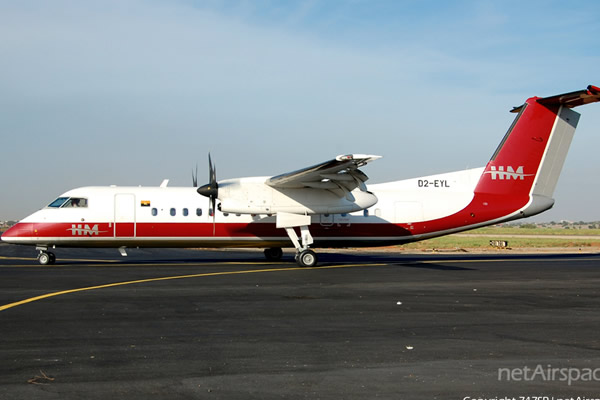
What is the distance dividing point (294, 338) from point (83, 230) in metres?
16.4

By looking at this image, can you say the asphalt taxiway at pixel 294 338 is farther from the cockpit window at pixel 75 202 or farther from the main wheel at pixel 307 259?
the cockpit window at pixel 75 202

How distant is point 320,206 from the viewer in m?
22.0

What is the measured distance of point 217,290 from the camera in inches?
543

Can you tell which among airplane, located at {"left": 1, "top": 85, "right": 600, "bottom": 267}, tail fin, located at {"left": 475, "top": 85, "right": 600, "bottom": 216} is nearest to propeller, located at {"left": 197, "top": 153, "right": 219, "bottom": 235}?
airplane, located at {"left": 1, "top": 85, "right": 600, "bottom": 267}

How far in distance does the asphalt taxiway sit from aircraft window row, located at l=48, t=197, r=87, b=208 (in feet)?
25.2

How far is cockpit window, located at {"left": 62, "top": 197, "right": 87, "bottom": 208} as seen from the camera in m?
22.6

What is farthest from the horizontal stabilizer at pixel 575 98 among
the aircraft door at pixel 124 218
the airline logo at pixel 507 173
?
the aircraft door at pixel 124 218

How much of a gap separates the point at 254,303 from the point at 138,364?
507 centimetres

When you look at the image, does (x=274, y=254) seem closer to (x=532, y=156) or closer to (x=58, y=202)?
(x=58, y=202)

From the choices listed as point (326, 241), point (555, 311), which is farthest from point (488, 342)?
point (326, 241)

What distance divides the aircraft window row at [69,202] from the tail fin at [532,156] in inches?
646

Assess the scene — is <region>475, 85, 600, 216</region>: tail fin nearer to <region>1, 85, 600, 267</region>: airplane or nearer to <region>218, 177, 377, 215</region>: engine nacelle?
<region>1, 85, 600, 267</region>: airplane

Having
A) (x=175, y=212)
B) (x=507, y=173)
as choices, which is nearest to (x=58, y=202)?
(x=175, y=212)

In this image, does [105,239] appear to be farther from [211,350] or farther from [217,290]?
[211,350]
